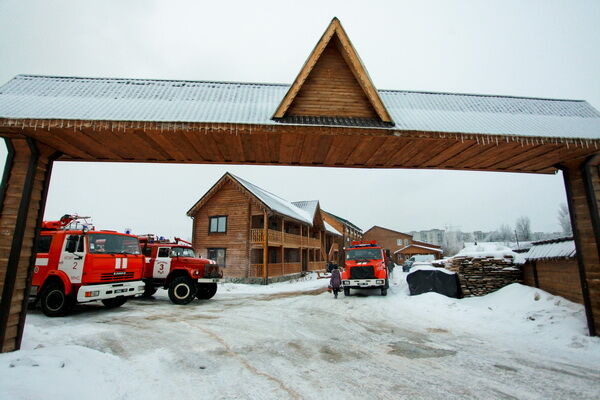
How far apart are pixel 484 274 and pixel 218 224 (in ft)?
64.1

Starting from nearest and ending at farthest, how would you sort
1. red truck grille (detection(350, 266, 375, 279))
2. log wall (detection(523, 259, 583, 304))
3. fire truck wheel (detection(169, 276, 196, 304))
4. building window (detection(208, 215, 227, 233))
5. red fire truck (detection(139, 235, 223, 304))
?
log wall (detection(523, 259, 583, 304)) < fire truck wheel (detection(169, 276, 196, 304)) < red fire truck (detection(139, 235, 223, 304)) < red truck grille (detection(350, 266, 375, 279)) < building window (detection(208, 215, 227, 233))

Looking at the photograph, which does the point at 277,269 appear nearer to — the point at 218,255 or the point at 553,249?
the point at 218,255

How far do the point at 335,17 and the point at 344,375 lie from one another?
659cm

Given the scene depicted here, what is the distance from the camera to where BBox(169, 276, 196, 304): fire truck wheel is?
40.2 ft

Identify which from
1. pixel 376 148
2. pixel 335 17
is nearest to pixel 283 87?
pixel 335 17

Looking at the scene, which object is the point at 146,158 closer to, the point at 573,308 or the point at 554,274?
the point at 573,308

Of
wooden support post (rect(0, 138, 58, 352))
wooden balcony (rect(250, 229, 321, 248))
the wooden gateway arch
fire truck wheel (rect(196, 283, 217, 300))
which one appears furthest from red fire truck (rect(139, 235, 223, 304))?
wooden balcony (rect(250, 229, 321, 248))

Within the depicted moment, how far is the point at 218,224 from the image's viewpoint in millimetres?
25000

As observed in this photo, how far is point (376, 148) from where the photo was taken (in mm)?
6066

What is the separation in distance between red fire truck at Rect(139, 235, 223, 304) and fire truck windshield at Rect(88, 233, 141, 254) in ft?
5.82

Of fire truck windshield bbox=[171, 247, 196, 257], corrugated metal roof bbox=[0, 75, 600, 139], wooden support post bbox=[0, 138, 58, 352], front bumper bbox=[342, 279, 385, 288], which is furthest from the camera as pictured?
front bumper bbox=[342, 279, 385, 288]

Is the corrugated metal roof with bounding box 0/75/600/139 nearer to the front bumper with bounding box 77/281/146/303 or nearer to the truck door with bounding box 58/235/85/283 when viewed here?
the truck door with bounding box 58/235/85/283

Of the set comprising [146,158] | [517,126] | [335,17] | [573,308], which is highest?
[335,17]

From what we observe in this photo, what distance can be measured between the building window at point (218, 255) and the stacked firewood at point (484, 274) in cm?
1745
